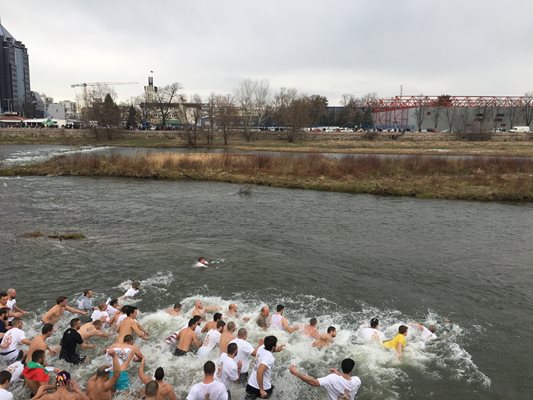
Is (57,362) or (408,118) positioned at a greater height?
(408,118)

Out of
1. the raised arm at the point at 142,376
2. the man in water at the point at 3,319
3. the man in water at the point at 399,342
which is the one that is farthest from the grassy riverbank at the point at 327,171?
the raised arm at the point at 142,376

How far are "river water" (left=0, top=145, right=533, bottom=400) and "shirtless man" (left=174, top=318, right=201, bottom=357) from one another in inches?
18.6

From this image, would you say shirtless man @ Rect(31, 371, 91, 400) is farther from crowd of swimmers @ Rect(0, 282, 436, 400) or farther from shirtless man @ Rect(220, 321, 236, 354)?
shirtless man @ Rect(220, 321, 236, 354)

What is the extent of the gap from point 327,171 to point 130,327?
38.5 metres

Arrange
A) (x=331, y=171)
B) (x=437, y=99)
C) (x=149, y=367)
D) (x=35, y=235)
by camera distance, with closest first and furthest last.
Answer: (x=149, y=367), (x=35, y=235), (x=331, y=171), (x=437, y=99)

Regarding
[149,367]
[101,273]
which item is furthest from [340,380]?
[101,273]

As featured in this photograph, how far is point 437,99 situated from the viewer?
162 m

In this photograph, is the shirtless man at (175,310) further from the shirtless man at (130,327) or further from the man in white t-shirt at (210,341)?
the man in white t-shirt at (210,341)

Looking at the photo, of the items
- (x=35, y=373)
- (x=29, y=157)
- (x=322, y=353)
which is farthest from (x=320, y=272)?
(x=29, y=157)

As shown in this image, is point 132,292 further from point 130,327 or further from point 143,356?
point 143,356

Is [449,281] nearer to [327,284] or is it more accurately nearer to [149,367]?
[327,284]

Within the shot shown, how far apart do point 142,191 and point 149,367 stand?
30739 millimetres

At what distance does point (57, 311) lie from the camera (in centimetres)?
1575

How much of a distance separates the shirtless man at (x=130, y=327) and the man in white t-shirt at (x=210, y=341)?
2.35 m
